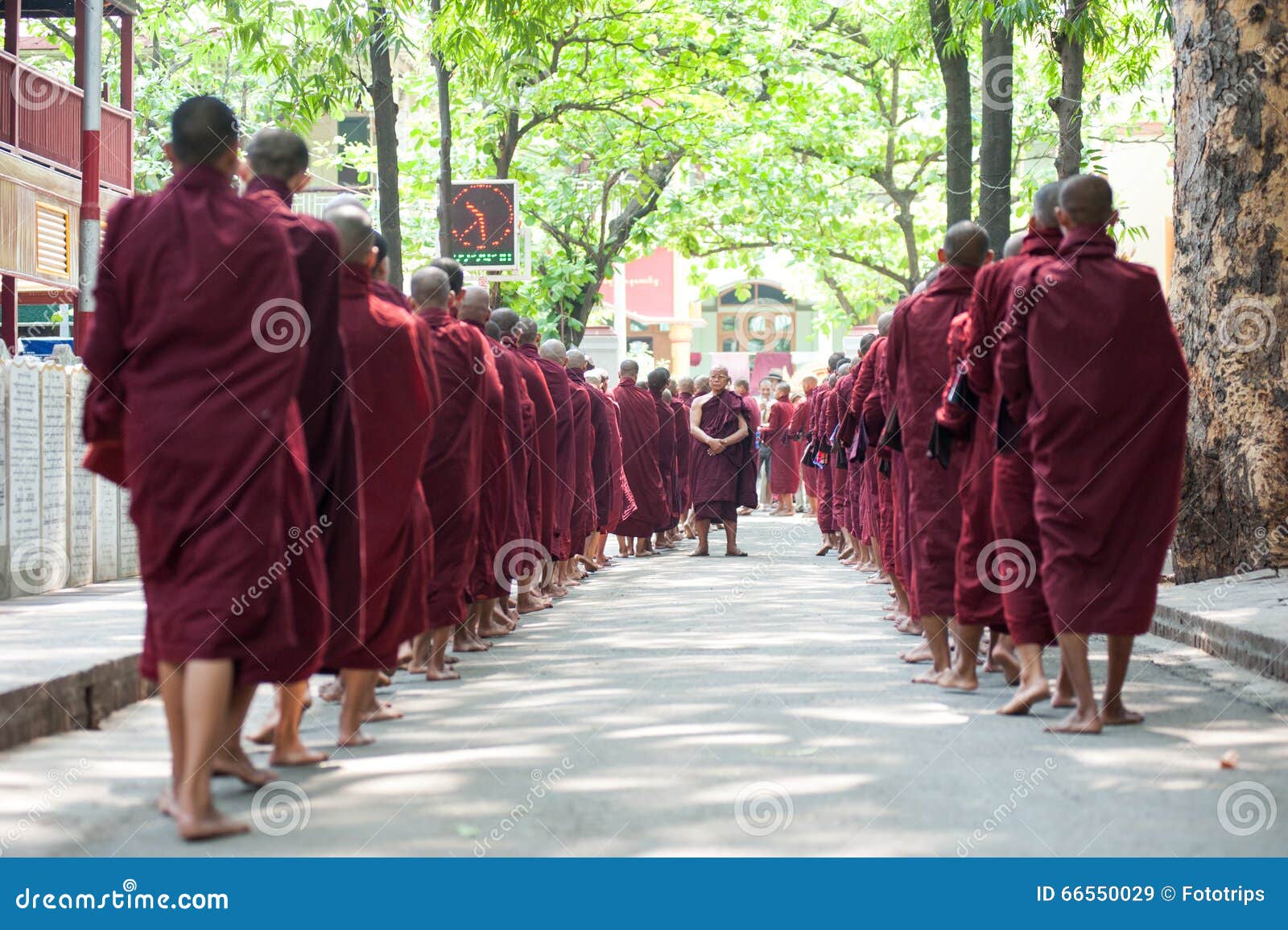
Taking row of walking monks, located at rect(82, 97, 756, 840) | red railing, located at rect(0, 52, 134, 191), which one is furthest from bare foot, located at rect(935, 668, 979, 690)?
red railing, located at rect(0, 52, 134, 191)

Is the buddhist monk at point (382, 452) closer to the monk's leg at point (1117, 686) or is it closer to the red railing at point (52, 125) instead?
the monk's leg at point (1117, 686)

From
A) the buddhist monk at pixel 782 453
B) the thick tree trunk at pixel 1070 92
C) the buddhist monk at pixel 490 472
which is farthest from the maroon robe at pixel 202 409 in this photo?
the buddhist monk at pixel 782 453

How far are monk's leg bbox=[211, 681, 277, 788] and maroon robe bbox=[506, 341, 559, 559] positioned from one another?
5504mm

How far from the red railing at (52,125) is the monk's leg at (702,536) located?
812 cm

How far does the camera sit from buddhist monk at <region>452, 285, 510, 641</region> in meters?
9.38

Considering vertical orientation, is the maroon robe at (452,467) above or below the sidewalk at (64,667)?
above

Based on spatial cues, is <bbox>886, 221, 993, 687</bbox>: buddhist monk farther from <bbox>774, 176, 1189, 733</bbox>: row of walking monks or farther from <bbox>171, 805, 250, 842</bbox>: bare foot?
<bbox>171, 805, 250, 842</bbox>: bare foot

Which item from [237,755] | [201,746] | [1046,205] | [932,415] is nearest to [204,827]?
[201,746]

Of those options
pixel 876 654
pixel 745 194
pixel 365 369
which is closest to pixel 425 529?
pixel 365 369

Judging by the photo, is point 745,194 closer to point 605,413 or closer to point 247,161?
point 605,413

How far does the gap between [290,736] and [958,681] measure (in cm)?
332

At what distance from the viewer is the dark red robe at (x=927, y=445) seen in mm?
8188

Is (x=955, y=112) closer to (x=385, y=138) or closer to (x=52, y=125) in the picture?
(x=385, y=138)

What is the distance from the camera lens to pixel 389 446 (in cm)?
697
